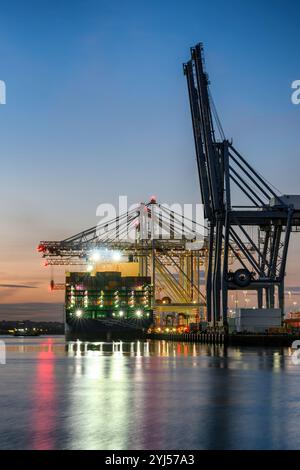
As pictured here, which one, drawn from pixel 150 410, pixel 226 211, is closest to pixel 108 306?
pixel 226 211

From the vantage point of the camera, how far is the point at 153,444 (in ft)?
65.5

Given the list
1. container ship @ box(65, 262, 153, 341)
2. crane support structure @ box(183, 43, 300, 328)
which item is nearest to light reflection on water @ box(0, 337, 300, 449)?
crane support structure @ box(183, 43, 300, 328)

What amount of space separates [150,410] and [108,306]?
12868cm

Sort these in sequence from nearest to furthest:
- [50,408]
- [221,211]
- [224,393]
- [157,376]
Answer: [50,408] → [224,393] → [157,376] → [221,211]

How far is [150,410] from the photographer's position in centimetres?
2709

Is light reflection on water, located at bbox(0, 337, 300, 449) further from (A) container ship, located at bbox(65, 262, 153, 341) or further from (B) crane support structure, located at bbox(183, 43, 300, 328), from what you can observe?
(A) container ship, located at bbox(65, 262, 153, 341)

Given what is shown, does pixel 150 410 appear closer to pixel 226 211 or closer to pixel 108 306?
pixel 226 211

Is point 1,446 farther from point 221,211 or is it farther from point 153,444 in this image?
point 221,211

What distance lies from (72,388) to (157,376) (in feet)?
29.7

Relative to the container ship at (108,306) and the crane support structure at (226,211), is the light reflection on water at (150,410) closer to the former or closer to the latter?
the crane support structure at (226,211)

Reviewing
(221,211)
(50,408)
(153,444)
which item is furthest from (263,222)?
(153,444)

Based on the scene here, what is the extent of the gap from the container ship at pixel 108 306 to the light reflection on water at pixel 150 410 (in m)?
106

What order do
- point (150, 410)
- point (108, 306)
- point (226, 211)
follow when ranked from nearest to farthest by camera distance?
1. point (150, 410)
2. point (226, 211)
3. point (108, 306)

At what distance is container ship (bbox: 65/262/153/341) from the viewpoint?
504 feet
